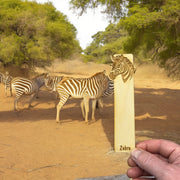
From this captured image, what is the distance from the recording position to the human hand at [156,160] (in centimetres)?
89

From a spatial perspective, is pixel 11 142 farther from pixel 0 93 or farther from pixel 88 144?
pixel 0 93

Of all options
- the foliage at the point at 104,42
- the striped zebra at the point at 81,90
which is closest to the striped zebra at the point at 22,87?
the striped zebra at the point at 81,90

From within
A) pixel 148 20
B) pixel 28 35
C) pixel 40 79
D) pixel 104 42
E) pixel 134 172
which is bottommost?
pixel 40 79

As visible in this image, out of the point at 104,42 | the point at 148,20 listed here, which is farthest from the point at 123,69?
the point at 104,42

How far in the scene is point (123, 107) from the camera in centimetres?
554

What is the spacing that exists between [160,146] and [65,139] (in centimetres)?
660

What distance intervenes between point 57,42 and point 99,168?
16444 mm

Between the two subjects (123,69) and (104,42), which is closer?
(123,69)

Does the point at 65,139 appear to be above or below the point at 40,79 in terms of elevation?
below

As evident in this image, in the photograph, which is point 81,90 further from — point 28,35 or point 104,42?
point 104,42

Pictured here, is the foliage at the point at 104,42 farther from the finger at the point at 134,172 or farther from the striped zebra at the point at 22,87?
the finger at the point at 134,172

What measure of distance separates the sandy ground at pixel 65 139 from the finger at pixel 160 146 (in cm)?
363

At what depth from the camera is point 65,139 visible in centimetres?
739

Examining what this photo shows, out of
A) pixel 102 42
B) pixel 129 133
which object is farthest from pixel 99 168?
pixel 102 42
